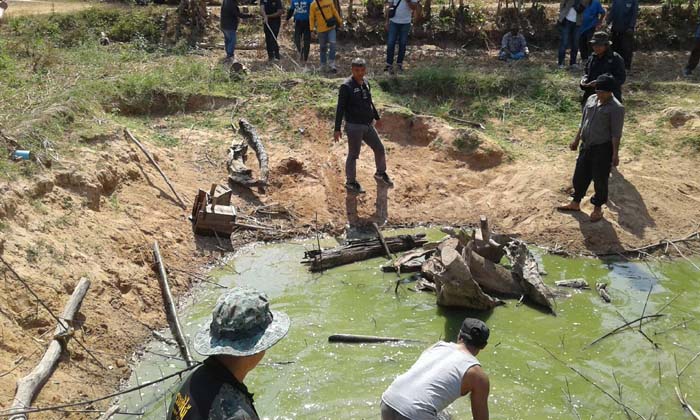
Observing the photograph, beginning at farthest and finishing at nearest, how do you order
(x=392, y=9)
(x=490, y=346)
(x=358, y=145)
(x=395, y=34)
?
(x=395, y=34)
(x=392, y=9)
(x=358, y=145)
(x=490, y=346)

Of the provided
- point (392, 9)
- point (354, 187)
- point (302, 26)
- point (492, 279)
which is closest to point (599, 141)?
point (492, 279)

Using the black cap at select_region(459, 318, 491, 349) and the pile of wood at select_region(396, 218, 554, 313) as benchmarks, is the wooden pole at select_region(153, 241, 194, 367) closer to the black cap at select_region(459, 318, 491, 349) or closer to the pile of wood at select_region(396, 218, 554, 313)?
the pile of wood at select_region(396, 218, 554, 313)

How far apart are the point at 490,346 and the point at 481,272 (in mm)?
1232

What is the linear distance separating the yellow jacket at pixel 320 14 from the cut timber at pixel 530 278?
276 inches

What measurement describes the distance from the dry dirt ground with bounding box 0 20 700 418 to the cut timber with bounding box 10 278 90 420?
83mm

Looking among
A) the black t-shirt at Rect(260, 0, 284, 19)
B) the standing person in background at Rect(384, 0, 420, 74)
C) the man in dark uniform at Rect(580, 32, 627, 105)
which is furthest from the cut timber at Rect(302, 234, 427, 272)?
the black t-shirt at Rect(260, 0, 284, 19)

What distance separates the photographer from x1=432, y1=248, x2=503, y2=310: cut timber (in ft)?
22.1

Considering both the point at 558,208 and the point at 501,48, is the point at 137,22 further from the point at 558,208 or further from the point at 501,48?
the point at 558,208

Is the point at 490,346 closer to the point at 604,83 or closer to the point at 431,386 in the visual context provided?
the point at 431,386

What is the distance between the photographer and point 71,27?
51.5ft

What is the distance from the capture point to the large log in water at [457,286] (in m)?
6.75

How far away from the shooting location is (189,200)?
30.3ft

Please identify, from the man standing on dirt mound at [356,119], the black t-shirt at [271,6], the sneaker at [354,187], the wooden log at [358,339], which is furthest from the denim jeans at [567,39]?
the wooden log at [358,339]

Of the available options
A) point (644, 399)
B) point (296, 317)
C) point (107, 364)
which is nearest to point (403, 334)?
point (296, 317)
